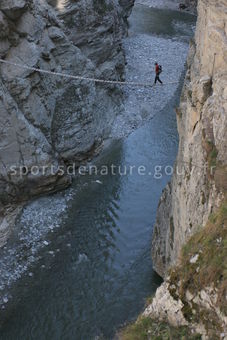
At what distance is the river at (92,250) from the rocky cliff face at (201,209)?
1.78 meters

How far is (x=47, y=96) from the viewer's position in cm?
2173

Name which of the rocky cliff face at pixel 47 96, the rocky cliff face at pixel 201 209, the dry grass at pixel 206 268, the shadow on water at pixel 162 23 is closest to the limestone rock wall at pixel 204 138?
the rocky cliff face at pixel 201 209

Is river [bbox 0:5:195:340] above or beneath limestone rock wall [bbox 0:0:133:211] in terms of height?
beneath

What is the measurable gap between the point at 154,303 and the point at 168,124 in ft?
70.0

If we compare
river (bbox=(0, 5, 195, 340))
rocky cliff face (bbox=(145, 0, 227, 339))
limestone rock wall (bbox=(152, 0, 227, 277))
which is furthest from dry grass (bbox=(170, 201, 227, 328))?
river (bbox=(0, 5, 195, 340))

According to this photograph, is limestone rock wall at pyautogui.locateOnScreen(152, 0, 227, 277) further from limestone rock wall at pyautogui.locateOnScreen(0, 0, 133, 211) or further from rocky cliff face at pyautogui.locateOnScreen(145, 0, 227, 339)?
limestone rock wall at pyautogui.locateOnScreen(0, 0, 133, 211)

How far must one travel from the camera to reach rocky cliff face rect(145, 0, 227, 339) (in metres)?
6.93

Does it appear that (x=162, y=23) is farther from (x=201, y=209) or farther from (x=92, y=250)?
(x=201, y=209)

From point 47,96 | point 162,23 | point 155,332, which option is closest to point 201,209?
point 155,332

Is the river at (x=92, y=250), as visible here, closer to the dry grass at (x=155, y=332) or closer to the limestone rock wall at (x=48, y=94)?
the limestone rock wall at (x=48, y=94)

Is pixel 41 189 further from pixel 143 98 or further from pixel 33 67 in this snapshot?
pixel 143 98

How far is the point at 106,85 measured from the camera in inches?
1079

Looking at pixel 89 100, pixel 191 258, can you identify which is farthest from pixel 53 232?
pixel 191 258

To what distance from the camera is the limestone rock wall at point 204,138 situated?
10.2 m
